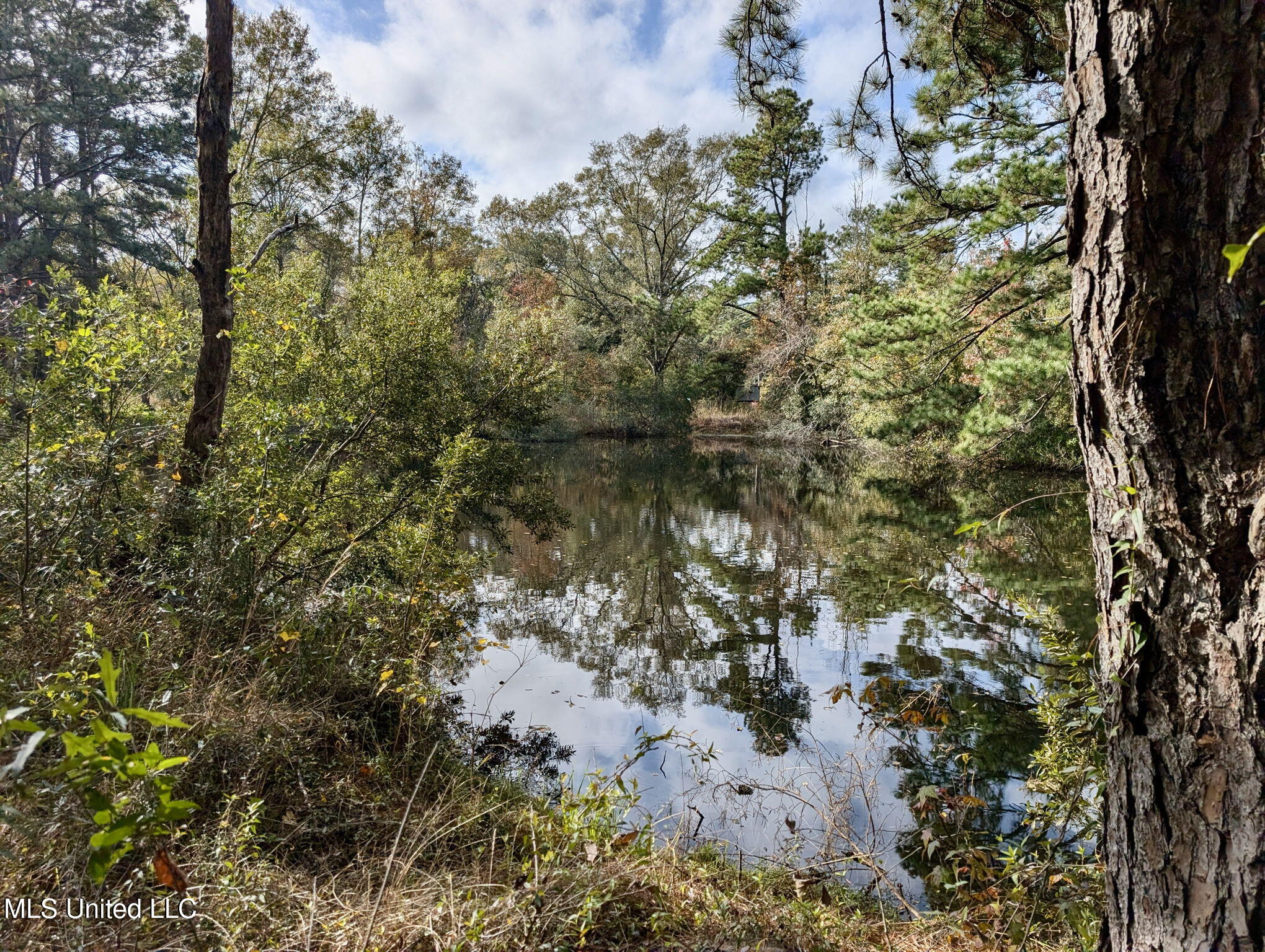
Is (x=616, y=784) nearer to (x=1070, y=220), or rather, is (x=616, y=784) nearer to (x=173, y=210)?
(x=1070, y=220)

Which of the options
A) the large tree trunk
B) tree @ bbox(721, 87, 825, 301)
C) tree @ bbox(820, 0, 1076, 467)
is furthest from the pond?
tree @ bbox(721, 87, 825, 301)

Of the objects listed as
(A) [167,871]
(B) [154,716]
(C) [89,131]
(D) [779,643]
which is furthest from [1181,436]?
(C) [89,131]

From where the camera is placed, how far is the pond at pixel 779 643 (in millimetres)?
3719

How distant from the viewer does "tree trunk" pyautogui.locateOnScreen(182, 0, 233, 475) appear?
4645 millimetres

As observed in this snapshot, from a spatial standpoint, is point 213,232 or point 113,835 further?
point 213,232

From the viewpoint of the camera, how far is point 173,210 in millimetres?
17469

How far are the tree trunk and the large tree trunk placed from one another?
4.90 meters

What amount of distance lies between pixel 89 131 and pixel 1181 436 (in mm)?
22566

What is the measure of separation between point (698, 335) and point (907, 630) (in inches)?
869

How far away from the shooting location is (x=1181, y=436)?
129 centimetres

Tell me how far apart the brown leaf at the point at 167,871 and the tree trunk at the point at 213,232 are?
4198 mm

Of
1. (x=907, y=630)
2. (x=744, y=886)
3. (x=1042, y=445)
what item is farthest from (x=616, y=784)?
(x=1042, y=445)

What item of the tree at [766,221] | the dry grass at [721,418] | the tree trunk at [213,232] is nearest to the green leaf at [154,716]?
the tree trunk at [213,232]

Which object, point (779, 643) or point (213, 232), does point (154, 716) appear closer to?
point (213, 232)
